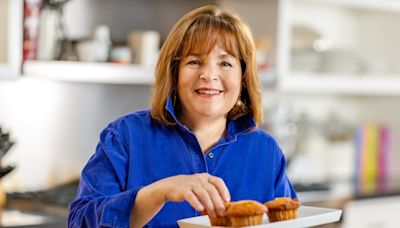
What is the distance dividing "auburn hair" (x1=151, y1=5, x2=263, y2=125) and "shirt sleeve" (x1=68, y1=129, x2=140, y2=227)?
0.15 meters

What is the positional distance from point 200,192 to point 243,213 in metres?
0.11

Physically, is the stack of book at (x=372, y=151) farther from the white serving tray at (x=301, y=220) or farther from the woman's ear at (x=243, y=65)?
the white serving tray at (x=301, y=220)

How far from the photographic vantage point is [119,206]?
174cm

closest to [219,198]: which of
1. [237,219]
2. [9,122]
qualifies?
[237,219]

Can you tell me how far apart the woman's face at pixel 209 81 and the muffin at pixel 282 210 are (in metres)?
0.30

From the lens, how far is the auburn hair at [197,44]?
196 cm

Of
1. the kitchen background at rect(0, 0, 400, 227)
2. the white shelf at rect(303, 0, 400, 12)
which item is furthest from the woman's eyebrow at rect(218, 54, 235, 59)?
the white shelf at rect(303, 0, 400, 12)

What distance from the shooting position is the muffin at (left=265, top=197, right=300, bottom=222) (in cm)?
178

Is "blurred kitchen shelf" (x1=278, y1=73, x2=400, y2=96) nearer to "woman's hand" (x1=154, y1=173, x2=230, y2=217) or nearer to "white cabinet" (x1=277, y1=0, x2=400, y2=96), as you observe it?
"white cabinet" (x1=277, y1=0, x2=400, y2=96)

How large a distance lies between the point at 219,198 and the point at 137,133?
0.42 metres

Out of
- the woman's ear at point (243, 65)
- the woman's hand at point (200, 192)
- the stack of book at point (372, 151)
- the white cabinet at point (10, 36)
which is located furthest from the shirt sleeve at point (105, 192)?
the stack of book at point (372, 151)

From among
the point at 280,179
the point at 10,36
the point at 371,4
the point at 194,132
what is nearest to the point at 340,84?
the point at 371,4

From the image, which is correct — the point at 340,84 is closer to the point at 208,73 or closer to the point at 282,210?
the point at 208,73

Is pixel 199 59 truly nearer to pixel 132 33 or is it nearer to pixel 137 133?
pixel 137 133
